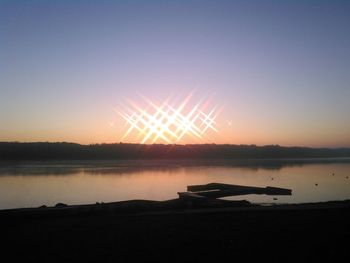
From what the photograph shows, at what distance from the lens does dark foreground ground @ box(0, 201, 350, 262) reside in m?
8.30

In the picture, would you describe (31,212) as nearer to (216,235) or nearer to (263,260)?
(216,235)

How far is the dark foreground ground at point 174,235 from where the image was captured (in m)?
8.30

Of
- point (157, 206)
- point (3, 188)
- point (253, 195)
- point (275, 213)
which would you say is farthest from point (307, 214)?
point (3, 188)

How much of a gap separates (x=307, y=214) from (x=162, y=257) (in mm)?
6760

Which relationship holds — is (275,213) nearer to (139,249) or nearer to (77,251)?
(139,249)

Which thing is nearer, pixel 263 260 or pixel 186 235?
pixel 263 260

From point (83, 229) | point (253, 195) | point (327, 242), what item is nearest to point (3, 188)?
point (253, 195)

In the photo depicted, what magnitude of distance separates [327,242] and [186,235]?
10.4ft

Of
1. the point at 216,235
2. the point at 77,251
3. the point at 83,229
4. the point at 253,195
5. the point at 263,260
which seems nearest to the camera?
the point at 263,260

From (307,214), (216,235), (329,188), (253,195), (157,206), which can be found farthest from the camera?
(329,188)

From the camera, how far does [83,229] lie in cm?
1112

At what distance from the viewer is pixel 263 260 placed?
25.7ft

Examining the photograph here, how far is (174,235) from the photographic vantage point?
10125 mm

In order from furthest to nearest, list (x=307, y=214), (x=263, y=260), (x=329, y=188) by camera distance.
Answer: (x=329, y=188)
(x=307, y=214)
(x=263, y=260)
